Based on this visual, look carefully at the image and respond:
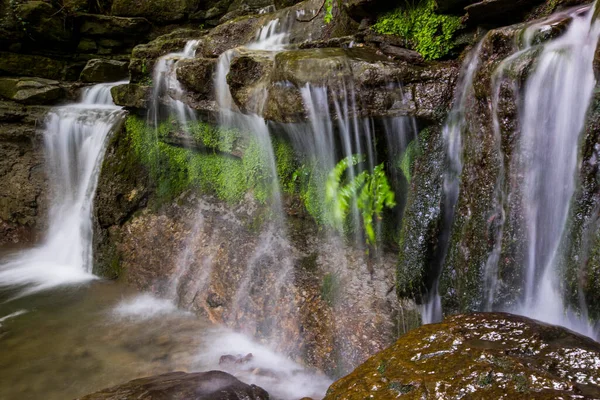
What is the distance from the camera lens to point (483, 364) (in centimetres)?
197

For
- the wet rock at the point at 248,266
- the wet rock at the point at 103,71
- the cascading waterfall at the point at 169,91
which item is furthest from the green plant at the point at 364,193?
the wet rock at the point at 103,71

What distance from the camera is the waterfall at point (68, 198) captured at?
692cm

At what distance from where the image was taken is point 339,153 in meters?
4.22

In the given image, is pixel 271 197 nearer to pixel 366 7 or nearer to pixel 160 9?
pixel 366 7

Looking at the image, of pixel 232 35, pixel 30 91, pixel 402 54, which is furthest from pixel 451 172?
pixel 30 91

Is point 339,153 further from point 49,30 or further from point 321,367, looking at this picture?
point 49,30

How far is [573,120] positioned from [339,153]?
2025 millimetres

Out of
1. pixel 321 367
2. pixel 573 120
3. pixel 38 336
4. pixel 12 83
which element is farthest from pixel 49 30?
pixel 573 120

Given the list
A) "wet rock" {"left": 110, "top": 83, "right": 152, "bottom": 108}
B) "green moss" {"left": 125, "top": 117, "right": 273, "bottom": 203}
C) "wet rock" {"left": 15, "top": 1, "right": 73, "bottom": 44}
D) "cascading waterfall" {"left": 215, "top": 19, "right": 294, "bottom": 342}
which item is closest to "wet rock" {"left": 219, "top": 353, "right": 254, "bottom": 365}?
"cascading waterfall" {"left": 215, "top": 19, "right": 294, "bottom": 342}

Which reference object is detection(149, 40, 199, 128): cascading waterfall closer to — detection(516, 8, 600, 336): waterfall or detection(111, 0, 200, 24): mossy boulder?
detection(516, 8, 600, 336): waterfall

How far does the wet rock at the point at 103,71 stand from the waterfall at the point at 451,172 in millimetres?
8449

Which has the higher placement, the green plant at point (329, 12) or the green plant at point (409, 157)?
the green plant at point (329, 12)

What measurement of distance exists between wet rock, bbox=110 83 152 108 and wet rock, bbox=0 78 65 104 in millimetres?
2857

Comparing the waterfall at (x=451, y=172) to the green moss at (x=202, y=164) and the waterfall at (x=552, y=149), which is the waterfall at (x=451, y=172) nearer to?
the waterfall at (x=552, y=149)
